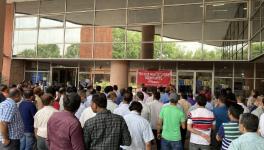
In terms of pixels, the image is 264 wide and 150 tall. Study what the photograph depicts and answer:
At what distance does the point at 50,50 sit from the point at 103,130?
17.9 metres

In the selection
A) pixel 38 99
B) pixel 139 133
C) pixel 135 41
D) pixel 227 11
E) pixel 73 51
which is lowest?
pixel 139 133

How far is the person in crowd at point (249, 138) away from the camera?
3438 mm

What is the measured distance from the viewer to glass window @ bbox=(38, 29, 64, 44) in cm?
2125

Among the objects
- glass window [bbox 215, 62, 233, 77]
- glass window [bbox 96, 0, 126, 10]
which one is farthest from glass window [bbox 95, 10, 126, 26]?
glass window [bbox 215, 62, 233, 77]

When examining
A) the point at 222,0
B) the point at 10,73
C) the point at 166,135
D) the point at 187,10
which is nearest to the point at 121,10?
the point at 187,10

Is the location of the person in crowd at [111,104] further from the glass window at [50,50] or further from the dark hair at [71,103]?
the glass window at [50,50]

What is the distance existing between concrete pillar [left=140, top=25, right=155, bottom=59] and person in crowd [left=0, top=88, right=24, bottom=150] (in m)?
13.1

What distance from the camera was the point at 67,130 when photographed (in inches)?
159

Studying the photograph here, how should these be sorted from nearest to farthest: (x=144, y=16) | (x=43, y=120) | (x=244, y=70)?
(x=43, y=120)
(x=244, y=70)
(x=144, y=16)

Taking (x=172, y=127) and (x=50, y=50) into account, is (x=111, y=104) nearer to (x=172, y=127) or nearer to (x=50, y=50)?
(x=172, y=127)

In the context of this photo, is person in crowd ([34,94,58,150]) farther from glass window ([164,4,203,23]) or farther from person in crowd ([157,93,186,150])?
glass window ([164,4,203,23])

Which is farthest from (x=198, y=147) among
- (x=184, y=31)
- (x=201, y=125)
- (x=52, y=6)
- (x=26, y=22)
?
(x=26, y=22)

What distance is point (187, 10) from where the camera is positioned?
1831 centimetres

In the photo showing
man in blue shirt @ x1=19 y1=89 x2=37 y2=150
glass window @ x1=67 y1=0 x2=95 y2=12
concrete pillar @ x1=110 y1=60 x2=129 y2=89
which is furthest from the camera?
glass window @ x1=67 y1=0 x2=95 y2=12
